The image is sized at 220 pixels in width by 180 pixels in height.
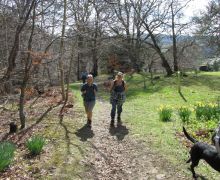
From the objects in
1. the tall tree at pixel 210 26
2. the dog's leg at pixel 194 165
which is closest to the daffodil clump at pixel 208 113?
the dog's leg at pixel 194 165

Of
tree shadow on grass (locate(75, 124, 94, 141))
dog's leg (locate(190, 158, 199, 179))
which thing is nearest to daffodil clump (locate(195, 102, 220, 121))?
tree shadow on grass (locate(75, 124, 94, 141))

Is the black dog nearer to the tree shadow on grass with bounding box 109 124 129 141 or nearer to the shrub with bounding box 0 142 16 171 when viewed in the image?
the tree shadow on grass with bounding box 109 124 129 141

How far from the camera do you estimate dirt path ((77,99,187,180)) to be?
818 cm

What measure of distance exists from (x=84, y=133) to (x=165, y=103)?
810 cm

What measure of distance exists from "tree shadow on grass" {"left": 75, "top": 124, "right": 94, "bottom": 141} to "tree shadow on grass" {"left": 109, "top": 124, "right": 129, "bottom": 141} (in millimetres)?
630

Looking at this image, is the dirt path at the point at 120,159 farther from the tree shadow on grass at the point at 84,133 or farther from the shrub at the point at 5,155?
the shrub at the point at 5,155

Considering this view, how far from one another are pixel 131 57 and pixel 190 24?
5.93 metres

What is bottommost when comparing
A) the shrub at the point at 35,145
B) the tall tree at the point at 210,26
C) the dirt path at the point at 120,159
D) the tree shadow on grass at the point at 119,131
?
the dirt path at the point at 120,159

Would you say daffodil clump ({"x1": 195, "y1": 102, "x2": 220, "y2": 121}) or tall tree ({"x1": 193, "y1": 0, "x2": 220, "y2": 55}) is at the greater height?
tall tree ({"x1": 193, "y1": 0, "x2": 220, "y2": 55})

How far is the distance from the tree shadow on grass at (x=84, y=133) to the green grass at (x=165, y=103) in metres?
1.28

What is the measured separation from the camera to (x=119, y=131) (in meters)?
11.8

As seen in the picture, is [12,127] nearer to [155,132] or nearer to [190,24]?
[155,132]

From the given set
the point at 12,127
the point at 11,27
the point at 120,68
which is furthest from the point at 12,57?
the point at 120,68

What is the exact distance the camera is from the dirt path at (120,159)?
26.8 feet
